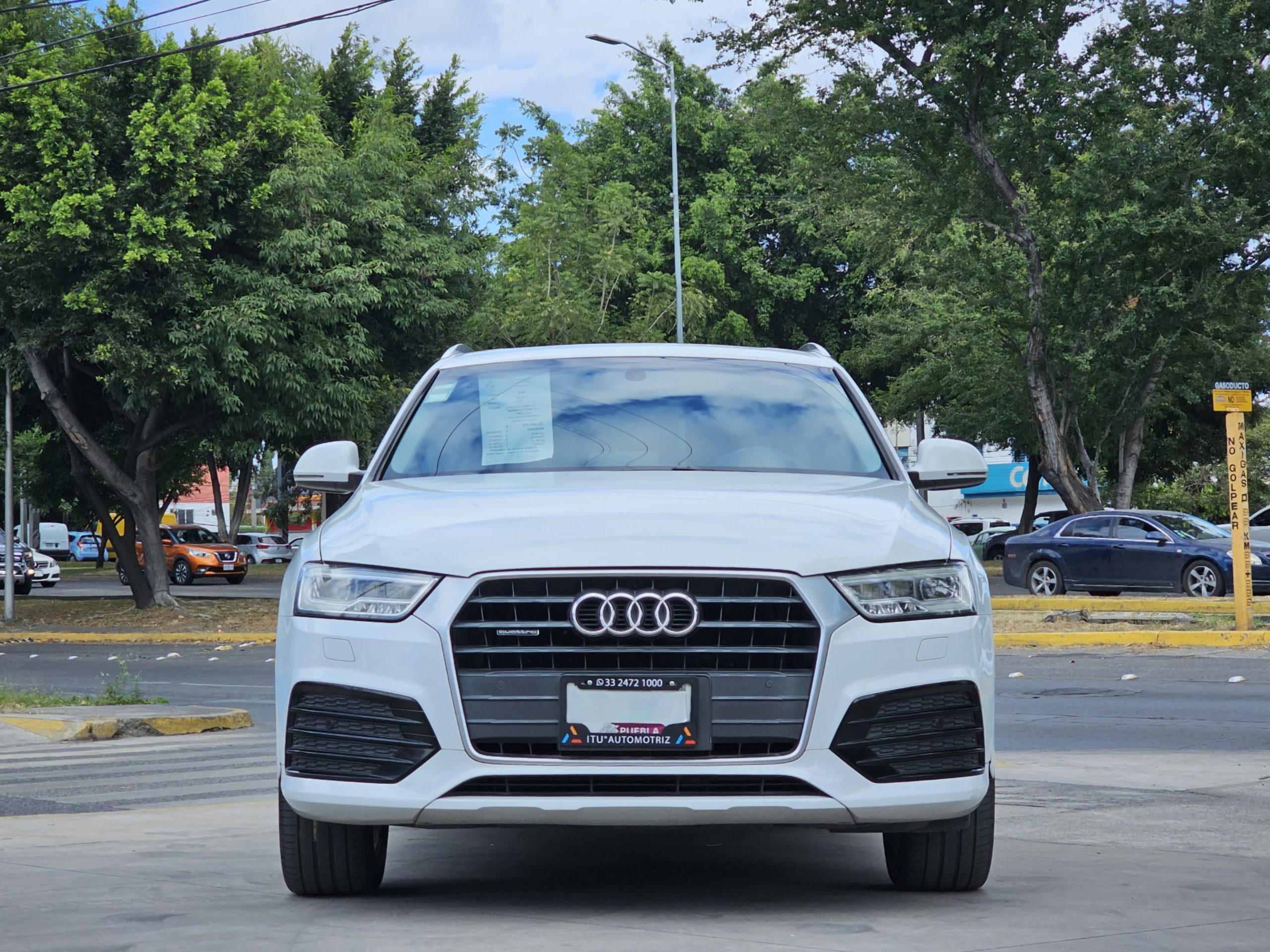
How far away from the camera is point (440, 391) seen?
6375mm

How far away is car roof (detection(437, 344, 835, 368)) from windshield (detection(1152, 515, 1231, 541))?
2045 centimetres

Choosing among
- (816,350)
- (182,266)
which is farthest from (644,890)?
(182,266)

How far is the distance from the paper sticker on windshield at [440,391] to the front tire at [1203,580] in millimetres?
20690

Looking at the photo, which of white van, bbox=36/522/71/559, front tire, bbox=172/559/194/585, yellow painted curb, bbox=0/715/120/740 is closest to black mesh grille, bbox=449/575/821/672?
yellow painted curb, bbox=0/715/120/740

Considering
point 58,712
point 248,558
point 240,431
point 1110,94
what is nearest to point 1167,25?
point 1110,94

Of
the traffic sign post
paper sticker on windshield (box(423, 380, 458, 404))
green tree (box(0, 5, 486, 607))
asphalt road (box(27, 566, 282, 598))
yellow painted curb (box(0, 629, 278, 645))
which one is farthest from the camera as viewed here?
asphalt road (box(27, 566, 282, 598))

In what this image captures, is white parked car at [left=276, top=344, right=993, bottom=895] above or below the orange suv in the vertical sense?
above

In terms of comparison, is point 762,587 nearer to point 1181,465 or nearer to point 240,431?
point 240,431

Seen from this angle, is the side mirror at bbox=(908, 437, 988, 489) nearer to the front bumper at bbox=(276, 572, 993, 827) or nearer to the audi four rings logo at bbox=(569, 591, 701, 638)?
the front bumper at bbox=(276, 572, 993, 827)

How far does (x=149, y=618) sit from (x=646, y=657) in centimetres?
2359

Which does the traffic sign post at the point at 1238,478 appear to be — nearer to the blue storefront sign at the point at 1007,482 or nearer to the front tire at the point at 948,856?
the front tire at the point at 948,856

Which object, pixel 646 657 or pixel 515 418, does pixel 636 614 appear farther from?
pixel 515 418

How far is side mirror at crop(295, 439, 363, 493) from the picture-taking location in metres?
6.14

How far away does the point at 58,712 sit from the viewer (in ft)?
38.0
